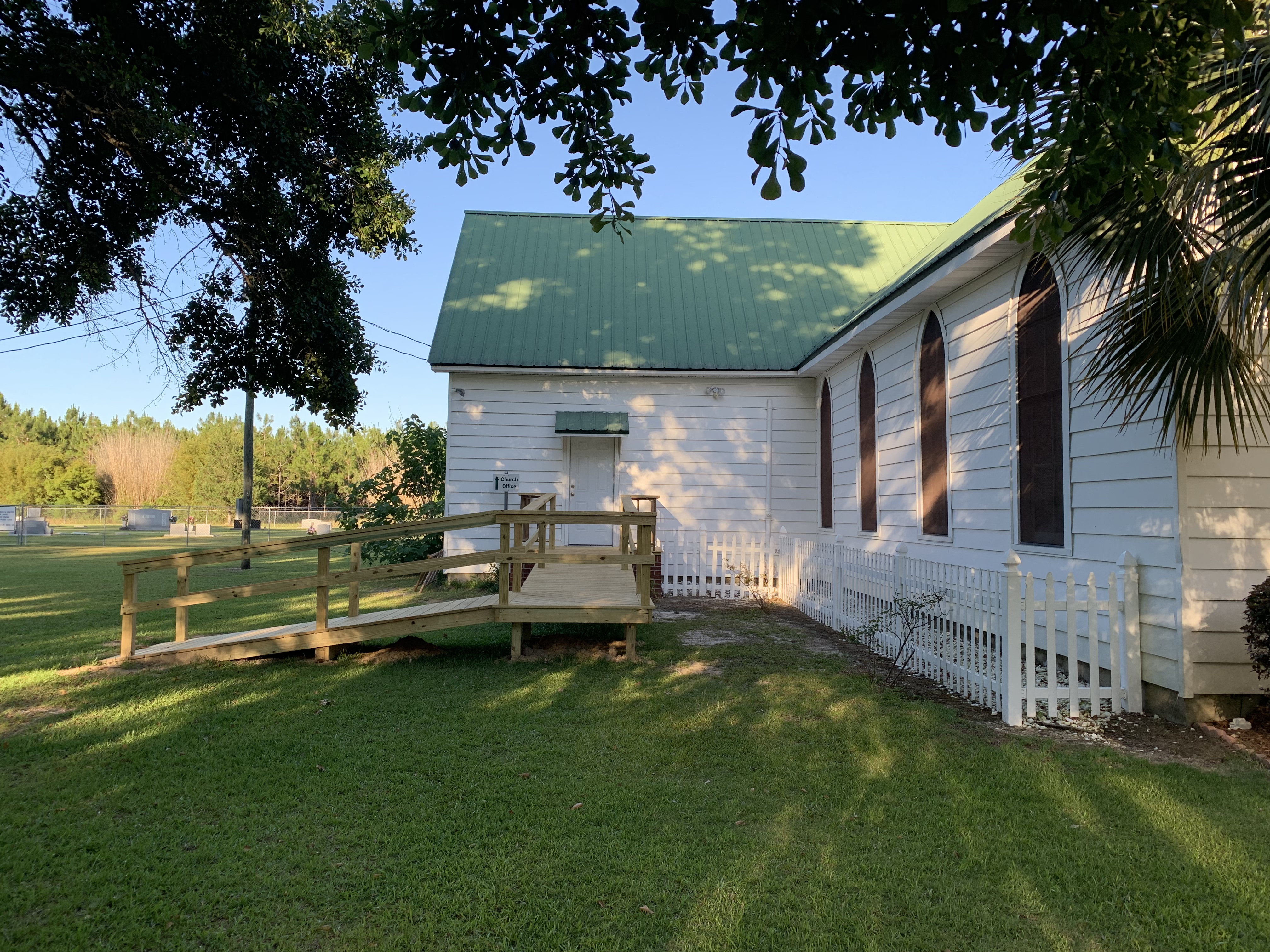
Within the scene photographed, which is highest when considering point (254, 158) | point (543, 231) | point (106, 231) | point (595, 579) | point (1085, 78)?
point (543, 231)

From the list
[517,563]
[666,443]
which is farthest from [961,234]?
[517,563]

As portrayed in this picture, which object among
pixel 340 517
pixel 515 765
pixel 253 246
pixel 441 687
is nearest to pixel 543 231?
pixel 340 517

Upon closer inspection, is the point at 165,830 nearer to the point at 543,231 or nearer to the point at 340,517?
the point at 340,517

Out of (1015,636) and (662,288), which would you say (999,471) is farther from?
(662,288)

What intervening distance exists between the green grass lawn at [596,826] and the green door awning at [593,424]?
797cm

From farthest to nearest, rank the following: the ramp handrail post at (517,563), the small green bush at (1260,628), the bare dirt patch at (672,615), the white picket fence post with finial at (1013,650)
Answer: the bare dirt patch at (672,615), the ramp handrail post at (517,563), the white picket fence post with finial at (1013,650), the small green bush at (1260,628)

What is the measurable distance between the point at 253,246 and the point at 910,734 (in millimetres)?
8053

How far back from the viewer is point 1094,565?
6773mm

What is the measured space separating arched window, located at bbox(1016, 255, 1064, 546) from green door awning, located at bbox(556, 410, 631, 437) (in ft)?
26.0

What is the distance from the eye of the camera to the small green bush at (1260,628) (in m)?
5.13

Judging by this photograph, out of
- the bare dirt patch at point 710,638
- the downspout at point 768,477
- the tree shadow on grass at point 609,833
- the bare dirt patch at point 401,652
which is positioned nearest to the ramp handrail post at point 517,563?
the bare dirt patch at point 401,652

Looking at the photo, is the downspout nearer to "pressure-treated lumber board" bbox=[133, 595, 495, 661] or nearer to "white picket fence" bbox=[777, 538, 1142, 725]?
"white picket fence" bbox=[777, 538, 1142, 725]

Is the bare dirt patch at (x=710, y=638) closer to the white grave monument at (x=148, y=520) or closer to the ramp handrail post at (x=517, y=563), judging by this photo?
the ramp handrail post at (x=517, y=563)

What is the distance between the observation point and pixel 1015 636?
19.2 ft
